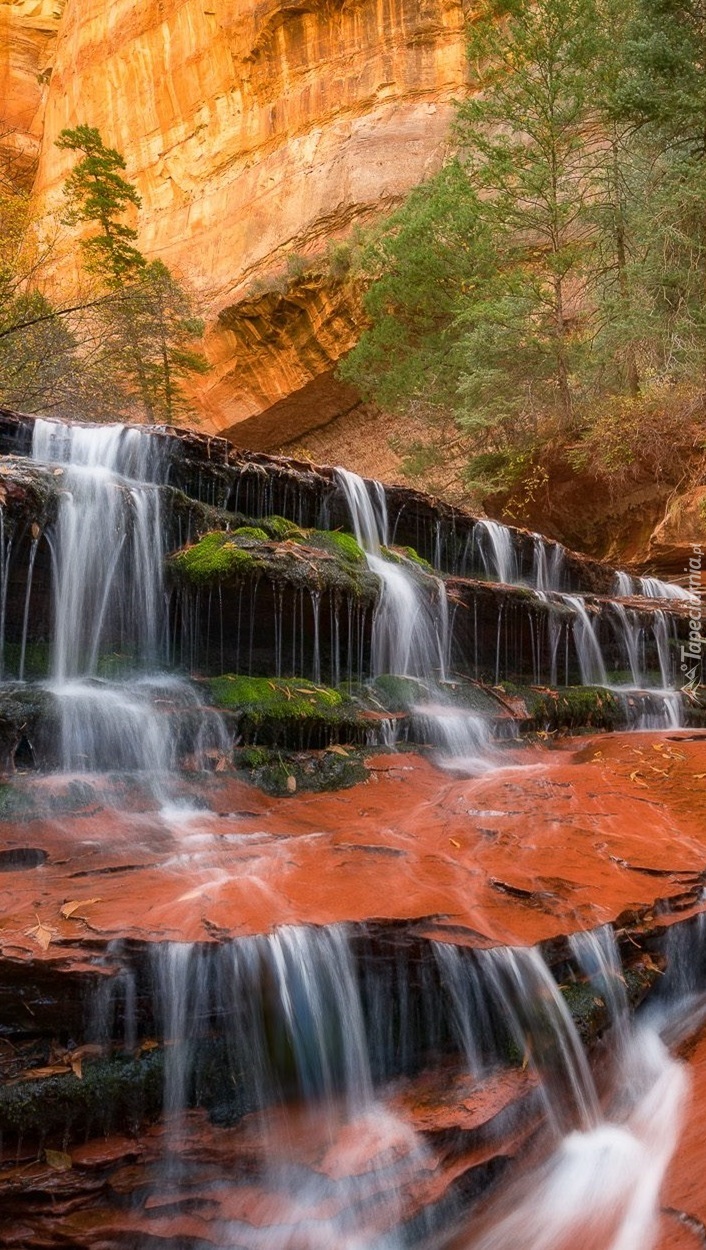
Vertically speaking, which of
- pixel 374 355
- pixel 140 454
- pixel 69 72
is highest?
pixel 69 72

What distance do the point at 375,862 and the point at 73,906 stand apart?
1524 mm

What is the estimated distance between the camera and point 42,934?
2.75m

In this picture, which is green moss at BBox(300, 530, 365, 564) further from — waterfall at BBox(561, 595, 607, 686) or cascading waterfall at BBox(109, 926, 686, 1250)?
cascading waterfall at BBox(109, 926, 686, 1250)

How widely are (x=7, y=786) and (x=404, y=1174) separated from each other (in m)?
3.27

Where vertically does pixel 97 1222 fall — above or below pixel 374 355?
below

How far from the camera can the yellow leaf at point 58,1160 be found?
238 centimetres

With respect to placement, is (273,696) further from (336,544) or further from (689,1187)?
(689,1187)

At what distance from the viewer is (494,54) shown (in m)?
15.5

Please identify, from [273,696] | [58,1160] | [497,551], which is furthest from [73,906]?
[497,551]

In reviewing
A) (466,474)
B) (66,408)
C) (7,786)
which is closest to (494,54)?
(466,474)

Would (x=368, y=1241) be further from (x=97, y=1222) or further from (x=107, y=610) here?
(x=107, y=610)

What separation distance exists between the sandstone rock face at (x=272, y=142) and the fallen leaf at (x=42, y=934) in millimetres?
22736
